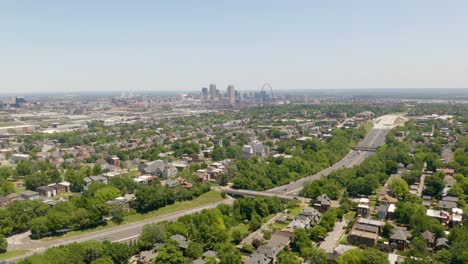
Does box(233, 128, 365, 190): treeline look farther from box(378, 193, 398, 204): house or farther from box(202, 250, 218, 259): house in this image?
box(202, 250, 218, 259): house

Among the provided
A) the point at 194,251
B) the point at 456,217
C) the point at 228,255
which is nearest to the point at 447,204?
the point at 456,217

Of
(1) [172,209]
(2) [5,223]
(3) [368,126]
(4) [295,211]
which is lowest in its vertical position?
(1) [172,209]

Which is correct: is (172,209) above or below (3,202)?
below

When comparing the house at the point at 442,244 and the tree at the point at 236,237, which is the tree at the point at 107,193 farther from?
the house at the point at 442,244

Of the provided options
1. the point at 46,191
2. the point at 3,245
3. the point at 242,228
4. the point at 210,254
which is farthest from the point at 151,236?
the point at 46,191

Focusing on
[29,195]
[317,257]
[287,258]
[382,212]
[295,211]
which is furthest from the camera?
[29,195]

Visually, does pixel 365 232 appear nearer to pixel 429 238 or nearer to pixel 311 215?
pixel 429 238

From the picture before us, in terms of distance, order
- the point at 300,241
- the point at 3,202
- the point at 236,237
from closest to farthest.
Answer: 1. the point at 300,241
2. the point at 236,237
3. the point at 3,202

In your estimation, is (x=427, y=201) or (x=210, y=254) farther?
(x=427, y=201)

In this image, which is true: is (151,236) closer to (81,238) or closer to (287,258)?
(81,238)

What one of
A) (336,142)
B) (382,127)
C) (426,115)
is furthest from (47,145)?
(426,115)
